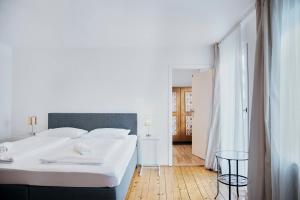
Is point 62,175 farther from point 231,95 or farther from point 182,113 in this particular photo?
point 182,113

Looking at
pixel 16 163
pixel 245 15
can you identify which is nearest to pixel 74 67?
pixel 16 163

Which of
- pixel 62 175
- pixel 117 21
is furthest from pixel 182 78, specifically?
pixel 62 175

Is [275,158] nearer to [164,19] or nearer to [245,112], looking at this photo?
[245,112]

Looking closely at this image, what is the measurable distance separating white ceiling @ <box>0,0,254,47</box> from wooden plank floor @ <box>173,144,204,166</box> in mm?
2315

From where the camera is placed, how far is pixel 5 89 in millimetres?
4355

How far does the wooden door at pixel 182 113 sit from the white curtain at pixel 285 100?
4.52 meters

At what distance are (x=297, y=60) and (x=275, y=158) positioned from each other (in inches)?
34.2

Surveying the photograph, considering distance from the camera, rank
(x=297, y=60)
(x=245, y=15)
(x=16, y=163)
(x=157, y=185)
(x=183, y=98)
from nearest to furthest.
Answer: (x=297, y=60)
(x=16, y=163)
(x=245, y=15)
(x=157, y=185)
(x=183, y=98)

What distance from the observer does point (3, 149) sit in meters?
2.63

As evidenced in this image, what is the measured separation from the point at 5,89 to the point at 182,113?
444 centimetres

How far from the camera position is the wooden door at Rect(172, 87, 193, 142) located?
21.8 feet

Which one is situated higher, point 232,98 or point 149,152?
point 232,98

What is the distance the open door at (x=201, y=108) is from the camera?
4.55m

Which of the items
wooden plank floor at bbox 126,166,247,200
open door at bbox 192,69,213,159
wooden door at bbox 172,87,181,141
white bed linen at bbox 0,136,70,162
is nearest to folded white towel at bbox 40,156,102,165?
white bed linen at bbox 0,136,70,162
